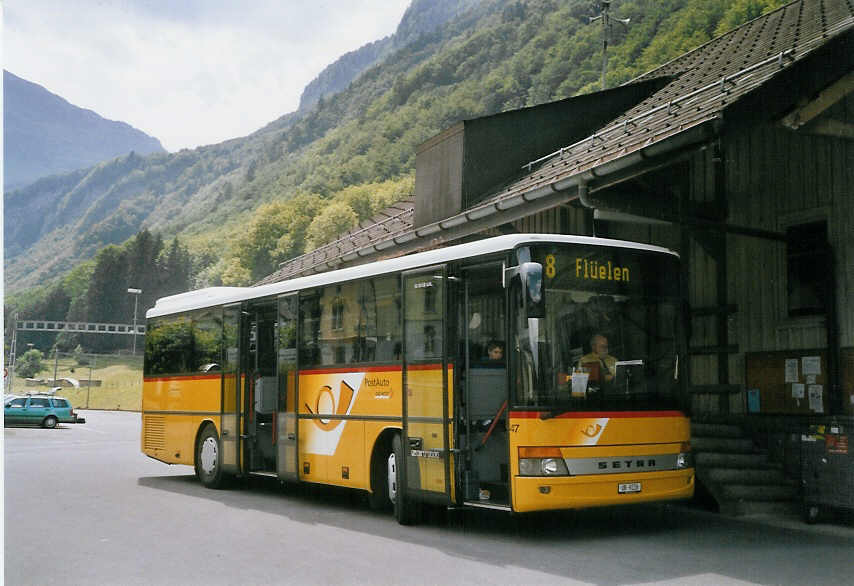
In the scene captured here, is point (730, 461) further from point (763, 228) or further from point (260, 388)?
point (260, 388)

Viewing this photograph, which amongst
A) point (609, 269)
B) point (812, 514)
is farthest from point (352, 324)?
point (812, 514)

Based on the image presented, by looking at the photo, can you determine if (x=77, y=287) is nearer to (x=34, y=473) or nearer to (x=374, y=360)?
(x=34, y=473)

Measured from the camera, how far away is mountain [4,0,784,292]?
2899 inches

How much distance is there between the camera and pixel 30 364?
397 feet

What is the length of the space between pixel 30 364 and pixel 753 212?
4726 inches

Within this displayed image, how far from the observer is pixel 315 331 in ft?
43.6

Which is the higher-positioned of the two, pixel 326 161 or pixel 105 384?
pixel 326 161

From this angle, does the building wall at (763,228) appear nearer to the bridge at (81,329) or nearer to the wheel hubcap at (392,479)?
the wheel hubcap at (392,479)

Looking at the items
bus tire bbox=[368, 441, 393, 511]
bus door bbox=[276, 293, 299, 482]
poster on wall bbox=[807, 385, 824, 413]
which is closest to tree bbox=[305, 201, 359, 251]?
bus door bbox=[276, 293, 299, 482]

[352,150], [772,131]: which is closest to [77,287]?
[352,150]

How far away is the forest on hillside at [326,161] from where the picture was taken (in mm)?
74812

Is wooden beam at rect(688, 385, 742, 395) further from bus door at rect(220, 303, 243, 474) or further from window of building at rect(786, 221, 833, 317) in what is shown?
bus door at rect(220, 303, 243, 474)

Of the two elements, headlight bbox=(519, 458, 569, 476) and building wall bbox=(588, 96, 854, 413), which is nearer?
headlight bbox=(519, 458, 569, 476)

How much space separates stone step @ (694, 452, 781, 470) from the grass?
65139 mm
